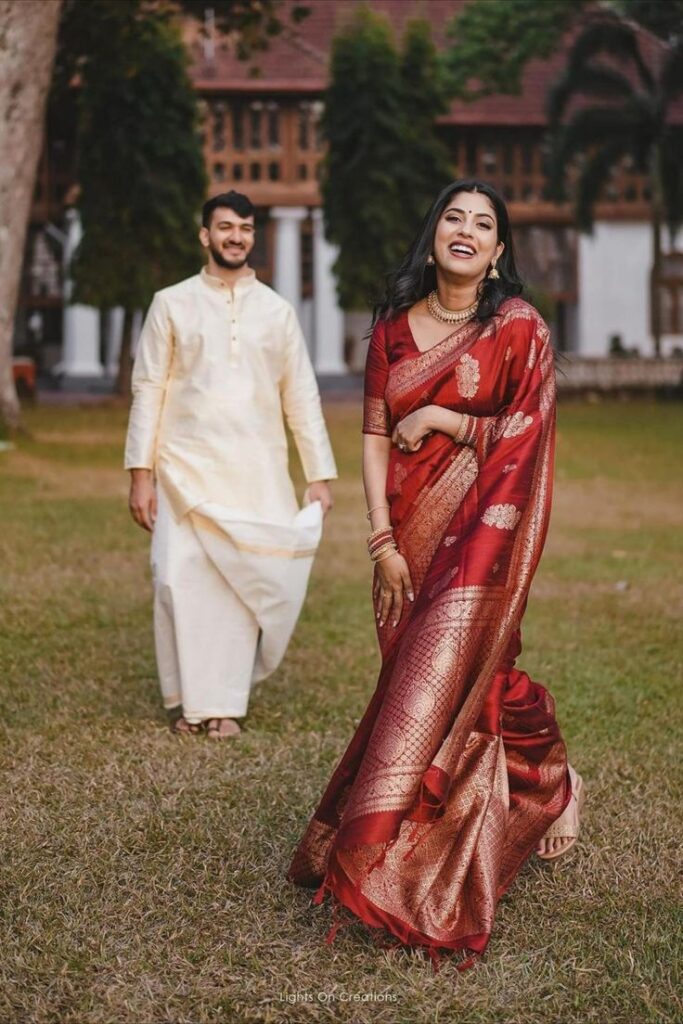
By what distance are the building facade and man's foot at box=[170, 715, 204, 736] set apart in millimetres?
31793

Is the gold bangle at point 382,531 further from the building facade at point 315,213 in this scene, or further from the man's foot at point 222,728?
the building facade at point 315,213

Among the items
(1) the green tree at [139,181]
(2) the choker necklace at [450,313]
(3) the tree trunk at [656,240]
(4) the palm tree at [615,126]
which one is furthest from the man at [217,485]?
(3) the tree trunk at [656,240]

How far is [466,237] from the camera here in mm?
4023

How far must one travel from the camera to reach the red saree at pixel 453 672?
12.1ft

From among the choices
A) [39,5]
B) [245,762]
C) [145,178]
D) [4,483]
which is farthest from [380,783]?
[145,178]

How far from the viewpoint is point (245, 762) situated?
18.2ft

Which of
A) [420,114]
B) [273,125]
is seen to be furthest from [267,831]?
[273,125]

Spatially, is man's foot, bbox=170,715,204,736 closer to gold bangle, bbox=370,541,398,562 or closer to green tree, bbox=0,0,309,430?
gold bangle, bbox=370,541,398,562

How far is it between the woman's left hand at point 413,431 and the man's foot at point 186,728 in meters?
2.32

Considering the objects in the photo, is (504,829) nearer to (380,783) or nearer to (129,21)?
(380,783)

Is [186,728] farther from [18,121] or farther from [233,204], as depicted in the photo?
[18,121]

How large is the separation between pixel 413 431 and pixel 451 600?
46 centimetres

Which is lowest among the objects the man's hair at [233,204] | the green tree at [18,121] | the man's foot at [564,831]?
the man's foot at [564,831]

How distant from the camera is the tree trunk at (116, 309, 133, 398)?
2873cm
